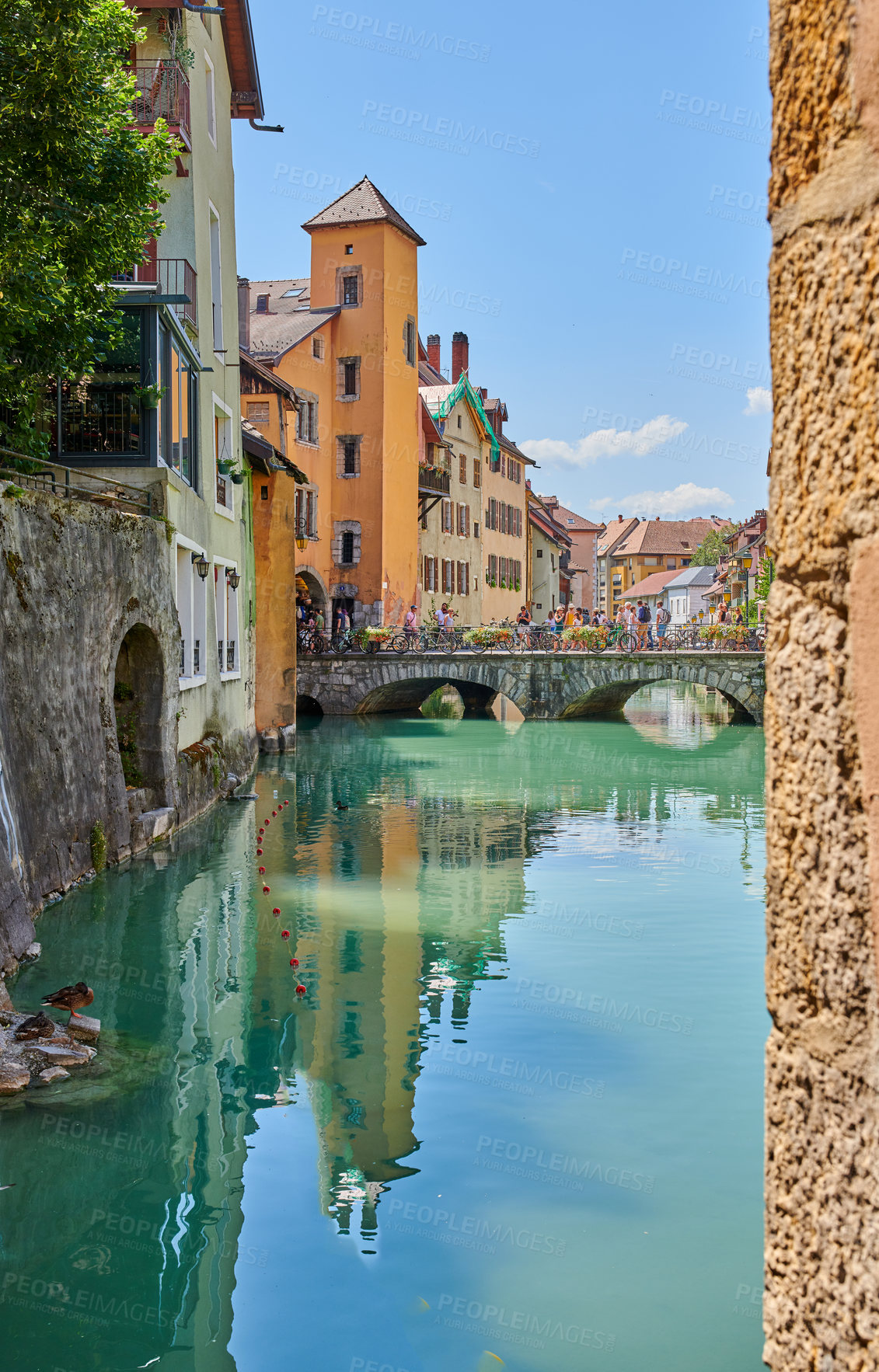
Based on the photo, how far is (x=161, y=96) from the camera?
17.6 meters

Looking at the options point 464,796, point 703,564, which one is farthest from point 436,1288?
point 703,564

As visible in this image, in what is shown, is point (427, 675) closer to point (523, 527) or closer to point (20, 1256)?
point (523, 527)

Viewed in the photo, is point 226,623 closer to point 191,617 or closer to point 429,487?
point 191,617

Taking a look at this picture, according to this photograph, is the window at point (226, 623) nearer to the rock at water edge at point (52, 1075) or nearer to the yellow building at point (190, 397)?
the yellow building at point (190, 397)

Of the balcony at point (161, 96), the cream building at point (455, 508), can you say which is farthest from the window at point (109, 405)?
the cream building at point (455, 508)

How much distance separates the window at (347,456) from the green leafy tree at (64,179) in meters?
29.1

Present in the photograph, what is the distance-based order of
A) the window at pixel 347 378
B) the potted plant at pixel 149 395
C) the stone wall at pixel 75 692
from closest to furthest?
1. the stone wall at pixel 75 692
2. the potted plant at pixel 149 395
3. the window at pixel 347 378

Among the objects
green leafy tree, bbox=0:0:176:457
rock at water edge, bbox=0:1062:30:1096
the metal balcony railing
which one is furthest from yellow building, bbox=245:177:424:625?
rock at water edge, bbox=0:1062:30:1096

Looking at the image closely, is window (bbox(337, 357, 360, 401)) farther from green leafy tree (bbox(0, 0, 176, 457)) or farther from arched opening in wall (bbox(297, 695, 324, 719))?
green leafy tree (bbox(0, 0, 176, 457))

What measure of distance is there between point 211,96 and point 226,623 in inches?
330

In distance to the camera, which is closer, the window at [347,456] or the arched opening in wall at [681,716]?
the arched opening in wall at [681,716]

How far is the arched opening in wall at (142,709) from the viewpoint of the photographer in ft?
47.5

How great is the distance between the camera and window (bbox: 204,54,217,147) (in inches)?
786

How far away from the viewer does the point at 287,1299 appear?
5047 millimetres
